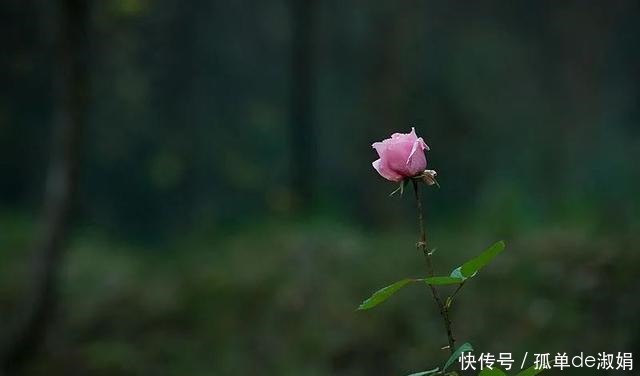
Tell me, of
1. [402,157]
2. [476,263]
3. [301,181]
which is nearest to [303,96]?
[301,181]

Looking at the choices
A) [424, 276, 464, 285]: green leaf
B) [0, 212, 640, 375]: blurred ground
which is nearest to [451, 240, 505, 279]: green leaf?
[424, 276, 464, 285]: green leaf

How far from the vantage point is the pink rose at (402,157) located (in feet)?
6.03

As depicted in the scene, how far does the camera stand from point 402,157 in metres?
1.84

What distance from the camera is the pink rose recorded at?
1.84 meters

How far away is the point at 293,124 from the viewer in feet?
33.1

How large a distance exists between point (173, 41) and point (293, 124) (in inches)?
117

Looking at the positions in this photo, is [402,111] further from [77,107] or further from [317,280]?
[77,107]

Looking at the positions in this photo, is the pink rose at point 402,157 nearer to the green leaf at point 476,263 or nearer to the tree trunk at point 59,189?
the green leaf at point 476,263

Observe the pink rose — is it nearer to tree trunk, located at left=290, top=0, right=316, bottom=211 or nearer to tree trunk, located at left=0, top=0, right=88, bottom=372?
tree trunk, located at left=0, top=0, right=88, bottom=372

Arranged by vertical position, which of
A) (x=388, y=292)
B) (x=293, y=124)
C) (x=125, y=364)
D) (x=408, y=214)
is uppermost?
(x=293, y=124)

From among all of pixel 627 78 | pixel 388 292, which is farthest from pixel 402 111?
pixel 388 292

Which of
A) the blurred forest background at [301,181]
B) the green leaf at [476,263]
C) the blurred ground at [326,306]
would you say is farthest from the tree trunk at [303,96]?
the green leaf at [476,263]

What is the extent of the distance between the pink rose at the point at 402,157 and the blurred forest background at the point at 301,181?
274 cm

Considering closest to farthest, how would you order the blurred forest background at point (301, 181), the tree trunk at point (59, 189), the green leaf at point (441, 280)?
the green leaf at point (441, 280) → the blurred forest background at point (301, 181) → the tree trunk at point (59, 189)
